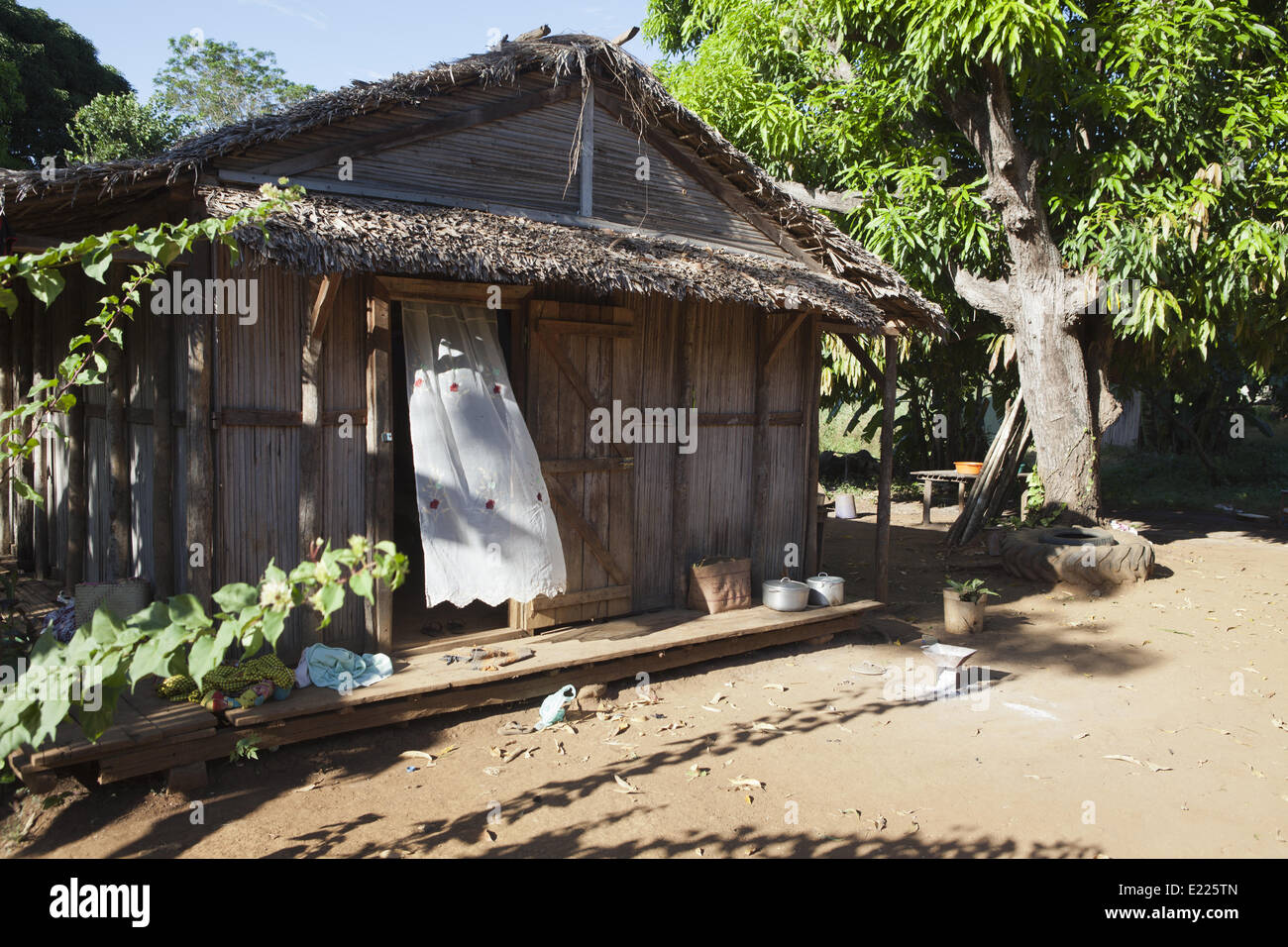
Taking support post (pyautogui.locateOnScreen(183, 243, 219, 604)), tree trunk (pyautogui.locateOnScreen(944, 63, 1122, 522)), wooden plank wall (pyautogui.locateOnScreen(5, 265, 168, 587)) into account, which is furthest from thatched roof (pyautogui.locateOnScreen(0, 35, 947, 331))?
tree trunk (pyautogui.locateOnScreen(944, 63, 1122, 522))

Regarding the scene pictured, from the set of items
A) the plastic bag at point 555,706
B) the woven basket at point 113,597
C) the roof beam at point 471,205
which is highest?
the roof beam at point 471,205

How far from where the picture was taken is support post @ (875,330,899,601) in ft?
30.3

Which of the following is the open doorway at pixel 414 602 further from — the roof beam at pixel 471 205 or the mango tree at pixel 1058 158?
the mango tree at pixel 1058 158

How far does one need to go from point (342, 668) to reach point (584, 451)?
101 inches

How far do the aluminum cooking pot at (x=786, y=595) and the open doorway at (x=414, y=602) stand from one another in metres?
2.38

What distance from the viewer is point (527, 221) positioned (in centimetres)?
709

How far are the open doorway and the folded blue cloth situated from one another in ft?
1.50

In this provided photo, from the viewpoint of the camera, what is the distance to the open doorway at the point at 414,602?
6980 mm

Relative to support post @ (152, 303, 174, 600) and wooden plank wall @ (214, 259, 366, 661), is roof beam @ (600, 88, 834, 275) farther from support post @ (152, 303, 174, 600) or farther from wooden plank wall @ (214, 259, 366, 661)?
support post @ (152, 303, 174, 600)

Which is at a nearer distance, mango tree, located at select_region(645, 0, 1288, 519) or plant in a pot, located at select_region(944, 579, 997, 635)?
plant in a pot, located at select_region(944, 579, 997, 635)

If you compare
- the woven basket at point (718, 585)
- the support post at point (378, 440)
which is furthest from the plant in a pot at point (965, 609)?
the support post at point (378, 440)

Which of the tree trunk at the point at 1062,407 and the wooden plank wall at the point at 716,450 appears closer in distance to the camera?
the wooden plank wall at the point at 716,450
